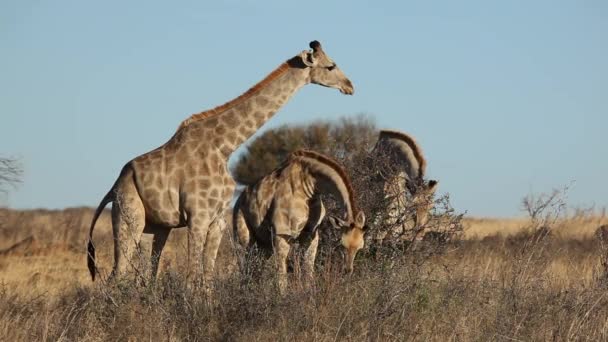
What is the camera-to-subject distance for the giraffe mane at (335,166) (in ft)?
38.4

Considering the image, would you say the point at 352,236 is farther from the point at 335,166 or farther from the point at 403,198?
the point at 403,198

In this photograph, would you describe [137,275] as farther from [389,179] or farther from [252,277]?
[389,179]

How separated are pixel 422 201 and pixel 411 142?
317cm

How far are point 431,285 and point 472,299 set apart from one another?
2.40 ft

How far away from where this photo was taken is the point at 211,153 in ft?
40.2

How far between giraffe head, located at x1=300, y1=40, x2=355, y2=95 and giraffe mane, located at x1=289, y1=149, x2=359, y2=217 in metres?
0.79

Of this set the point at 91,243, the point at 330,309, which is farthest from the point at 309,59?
the point at 330,309

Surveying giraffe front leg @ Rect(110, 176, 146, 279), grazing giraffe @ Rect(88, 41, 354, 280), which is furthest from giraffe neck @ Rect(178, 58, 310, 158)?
giraffe front leg @ Rect(110, 176, 146, 279)

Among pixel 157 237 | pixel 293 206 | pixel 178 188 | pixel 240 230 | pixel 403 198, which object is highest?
pixel 403 198

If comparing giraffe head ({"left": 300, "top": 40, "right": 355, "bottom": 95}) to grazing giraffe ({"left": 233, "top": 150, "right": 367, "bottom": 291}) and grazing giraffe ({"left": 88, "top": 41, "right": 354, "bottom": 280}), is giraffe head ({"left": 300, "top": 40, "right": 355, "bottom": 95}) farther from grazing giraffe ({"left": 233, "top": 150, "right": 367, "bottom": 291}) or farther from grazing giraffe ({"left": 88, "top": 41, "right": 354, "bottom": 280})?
grazing giraffe ({"left": 233, "top": 150, "right": 367, "bottom": 291})

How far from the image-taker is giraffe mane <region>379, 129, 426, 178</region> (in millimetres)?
15852

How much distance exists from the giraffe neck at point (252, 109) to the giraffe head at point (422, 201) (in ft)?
5.75

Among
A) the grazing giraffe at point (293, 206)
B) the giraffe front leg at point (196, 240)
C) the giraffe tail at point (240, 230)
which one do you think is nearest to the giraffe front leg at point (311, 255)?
the grazing giraffe at point (293, 206)

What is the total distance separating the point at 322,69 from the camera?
41.5 feet
